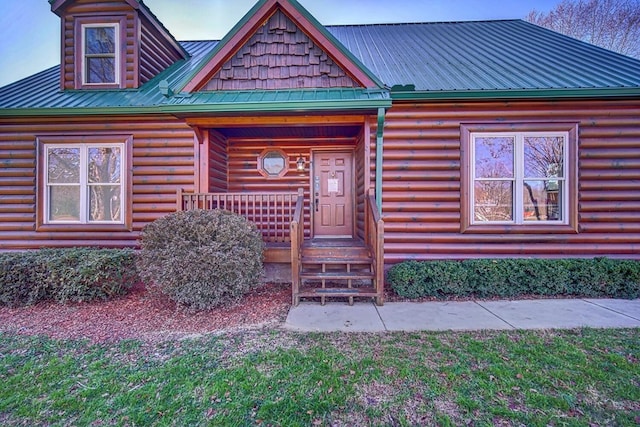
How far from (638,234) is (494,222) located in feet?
9.09

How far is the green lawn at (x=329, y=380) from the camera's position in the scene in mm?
2229

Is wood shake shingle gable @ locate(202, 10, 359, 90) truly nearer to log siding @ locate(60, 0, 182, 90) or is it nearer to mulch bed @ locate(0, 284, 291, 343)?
log siding @ locate(60, 0, 182, 90)

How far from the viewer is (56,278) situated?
4586mm

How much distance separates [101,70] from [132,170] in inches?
109

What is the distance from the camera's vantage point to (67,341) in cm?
343

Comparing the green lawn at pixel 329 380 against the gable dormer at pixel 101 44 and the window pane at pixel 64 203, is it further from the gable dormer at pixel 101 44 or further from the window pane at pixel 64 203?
the gable dormer at pixel 101 44

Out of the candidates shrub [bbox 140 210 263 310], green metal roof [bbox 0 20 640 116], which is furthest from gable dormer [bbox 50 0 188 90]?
shrub [bbox 140 210 263 310]

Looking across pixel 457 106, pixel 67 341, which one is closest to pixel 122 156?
pixel 67 341

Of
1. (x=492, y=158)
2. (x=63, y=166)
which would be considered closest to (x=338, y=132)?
(x=492, y=158)

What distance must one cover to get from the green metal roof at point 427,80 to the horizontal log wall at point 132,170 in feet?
1.39

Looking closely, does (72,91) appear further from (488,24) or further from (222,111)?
(488,24)

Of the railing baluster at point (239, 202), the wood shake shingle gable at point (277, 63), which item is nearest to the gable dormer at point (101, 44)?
the wood shake shingle gable at point (277, 63)

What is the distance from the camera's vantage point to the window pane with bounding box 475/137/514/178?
18.7ft

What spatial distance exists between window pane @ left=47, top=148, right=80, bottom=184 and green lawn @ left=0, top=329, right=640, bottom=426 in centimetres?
402
